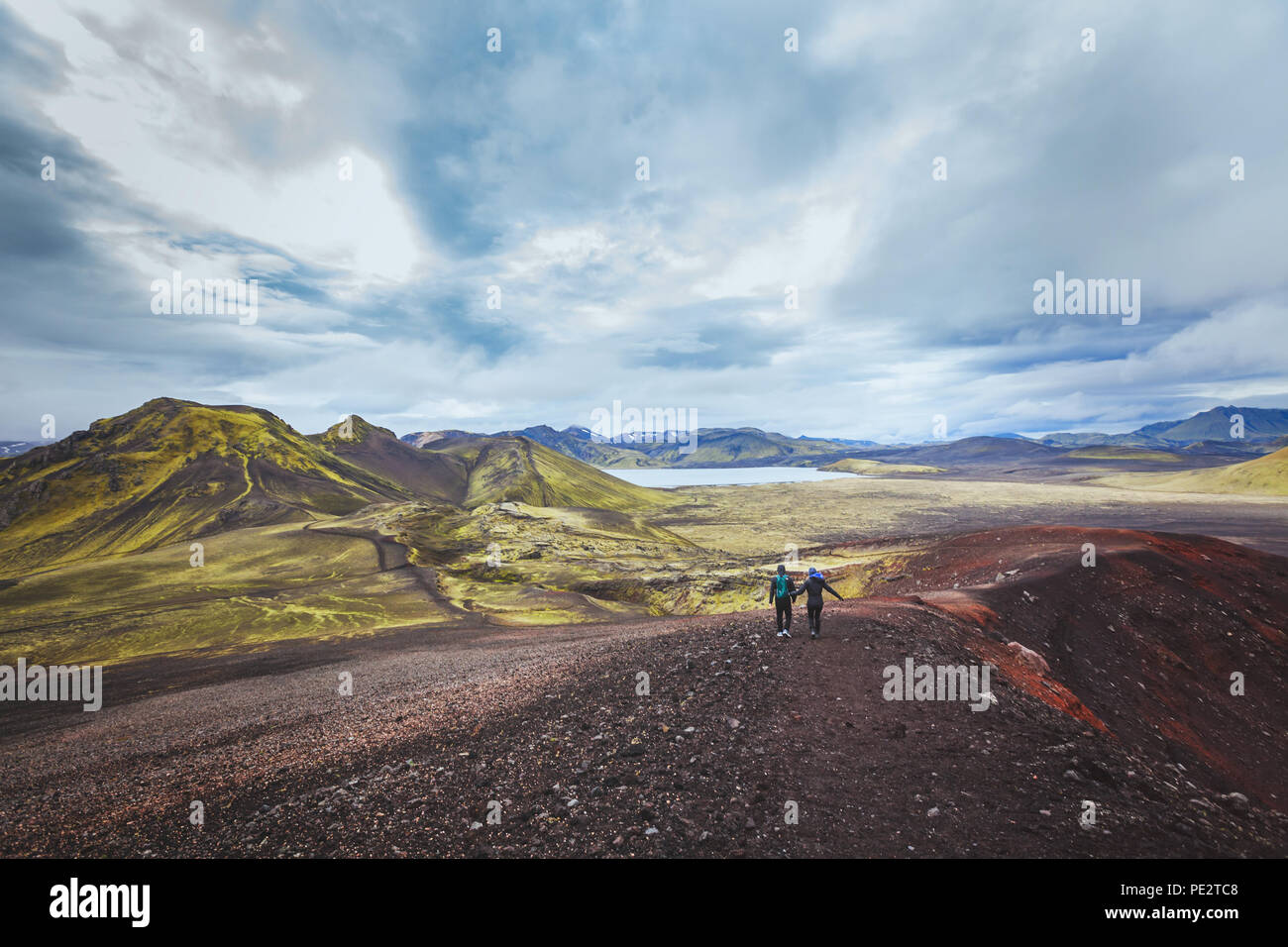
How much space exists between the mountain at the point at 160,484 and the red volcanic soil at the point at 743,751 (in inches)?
3494

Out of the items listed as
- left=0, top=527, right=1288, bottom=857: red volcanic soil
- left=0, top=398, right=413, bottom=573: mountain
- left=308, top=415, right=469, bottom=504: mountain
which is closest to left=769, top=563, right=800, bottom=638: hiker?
left=0, top=527, right=1288, bottom=857: red volcanic soil

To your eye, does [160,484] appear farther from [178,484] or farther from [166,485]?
[178,484]

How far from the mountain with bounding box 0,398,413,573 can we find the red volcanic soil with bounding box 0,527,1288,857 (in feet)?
291

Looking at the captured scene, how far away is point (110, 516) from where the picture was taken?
91.4 metres

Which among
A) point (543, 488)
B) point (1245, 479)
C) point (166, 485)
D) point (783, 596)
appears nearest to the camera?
point (783, 596)

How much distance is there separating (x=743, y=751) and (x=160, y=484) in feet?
453

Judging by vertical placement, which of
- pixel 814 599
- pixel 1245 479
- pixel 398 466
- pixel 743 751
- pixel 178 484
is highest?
pixel 398 466

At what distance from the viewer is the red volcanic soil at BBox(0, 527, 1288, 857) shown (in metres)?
7.71

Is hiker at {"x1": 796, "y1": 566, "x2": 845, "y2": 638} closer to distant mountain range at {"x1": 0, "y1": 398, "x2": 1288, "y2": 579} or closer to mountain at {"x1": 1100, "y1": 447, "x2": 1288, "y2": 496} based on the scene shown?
distant mountain range at {"x1": 0, "y1": 398, "x2": 1288, "y2": 579}

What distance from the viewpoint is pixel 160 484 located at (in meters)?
101

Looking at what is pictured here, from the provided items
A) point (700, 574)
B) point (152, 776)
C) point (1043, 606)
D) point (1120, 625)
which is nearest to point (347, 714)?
point (152, 776)

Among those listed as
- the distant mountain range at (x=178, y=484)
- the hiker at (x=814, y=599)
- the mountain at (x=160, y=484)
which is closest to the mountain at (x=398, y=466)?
the distant mountain range at (x=178, y=484)

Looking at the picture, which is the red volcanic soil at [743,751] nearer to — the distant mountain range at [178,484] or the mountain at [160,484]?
the distant mountain range at [178,484]

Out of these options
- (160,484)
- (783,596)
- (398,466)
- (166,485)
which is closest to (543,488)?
(398,466)
